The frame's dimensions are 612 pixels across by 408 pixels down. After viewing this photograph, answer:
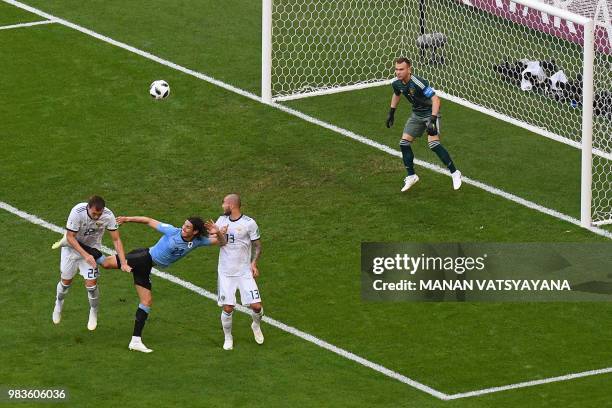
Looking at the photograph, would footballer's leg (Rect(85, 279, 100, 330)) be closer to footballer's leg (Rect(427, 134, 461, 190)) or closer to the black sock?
the black sock

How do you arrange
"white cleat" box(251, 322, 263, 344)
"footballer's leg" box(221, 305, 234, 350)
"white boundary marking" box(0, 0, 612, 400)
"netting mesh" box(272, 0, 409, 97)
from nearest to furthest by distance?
"white boundary marking" box(0, 0, 612, 400), "footballer's leg" box(221, 305, 234, 350), "white cleat" box(251, 322, 263, 344), "netting mesh" box(272, 0, 409, 97)

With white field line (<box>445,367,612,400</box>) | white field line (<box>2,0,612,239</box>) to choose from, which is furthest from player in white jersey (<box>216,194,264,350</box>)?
white field line (<box>2,0,612,239</box>)

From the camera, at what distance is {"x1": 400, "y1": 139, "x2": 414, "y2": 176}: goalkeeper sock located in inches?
1099

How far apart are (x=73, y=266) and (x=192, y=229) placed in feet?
5.79

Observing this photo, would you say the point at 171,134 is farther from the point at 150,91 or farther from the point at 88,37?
the point at 88,37

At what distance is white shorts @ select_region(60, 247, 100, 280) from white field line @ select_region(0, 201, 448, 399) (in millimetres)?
1920

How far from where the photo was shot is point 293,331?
24062 millimetres

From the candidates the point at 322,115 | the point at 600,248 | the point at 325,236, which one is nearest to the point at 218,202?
the point at 325,236

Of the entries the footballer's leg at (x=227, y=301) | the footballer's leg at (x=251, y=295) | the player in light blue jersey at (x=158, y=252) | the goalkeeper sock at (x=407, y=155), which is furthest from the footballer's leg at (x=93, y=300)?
the goalkeeper sock at (x=407, y=155)

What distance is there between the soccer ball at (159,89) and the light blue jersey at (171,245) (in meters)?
6.78

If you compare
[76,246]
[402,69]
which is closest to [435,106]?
[402,69]

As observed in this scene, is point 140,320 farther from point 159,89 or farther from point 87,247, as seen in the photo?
point 159,89

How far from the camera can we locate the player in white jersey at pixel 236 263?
23234 mm

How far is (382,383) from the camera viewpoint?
22.6 meters
